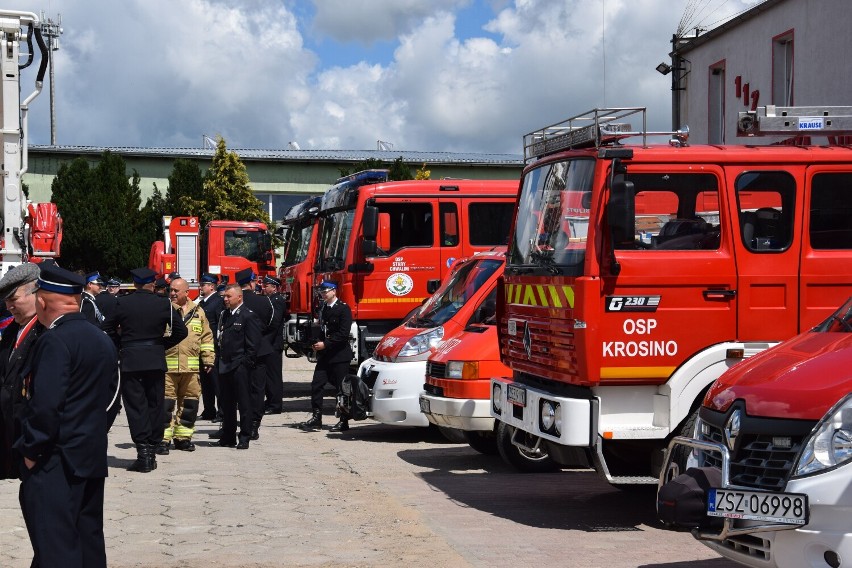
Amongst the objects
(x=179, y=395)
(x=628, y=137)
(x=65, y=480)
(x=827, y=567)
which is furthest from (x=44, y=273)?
(x=179, y=395)

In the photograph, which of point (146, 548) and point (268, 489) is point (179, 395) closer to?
point (268, 489)

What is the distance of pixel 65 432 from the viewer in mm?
5609

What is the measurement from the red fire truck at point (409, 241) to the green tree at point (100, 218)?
30.6 metres

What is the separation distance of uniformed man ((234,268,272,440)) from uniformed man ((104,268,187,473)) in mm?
1798

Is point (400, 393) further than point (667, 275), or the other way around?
point (400, 393)

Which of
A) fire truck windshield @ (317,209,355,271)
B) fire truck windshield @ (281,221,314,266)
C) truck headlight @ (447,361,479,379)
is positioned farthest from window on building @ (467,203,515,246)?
truck headlight @ (447,361,479,379)

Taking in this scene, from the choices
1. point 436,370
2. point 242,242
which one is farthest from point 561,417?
point 242,242

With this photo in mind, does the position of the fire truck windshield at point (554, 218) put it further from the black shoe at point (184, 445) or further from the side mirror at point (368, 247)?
the side mirror at point (368, 247)

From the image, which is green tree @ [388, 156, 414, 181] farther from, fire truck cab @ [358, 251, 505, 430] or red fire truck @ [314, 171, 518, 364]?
fire truck cab @ [358, 251, 505, 430]

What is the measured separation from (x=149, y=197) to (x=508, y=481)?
138 feet

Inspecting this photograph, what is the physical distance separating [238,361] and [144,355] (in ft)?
5.70

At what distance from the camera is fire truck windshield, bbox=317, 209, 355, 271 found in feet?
54.7

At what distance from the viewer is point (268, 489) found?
34.1ft

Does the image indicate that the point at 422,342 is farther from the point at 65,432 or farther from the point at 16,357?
the point at 65,432
